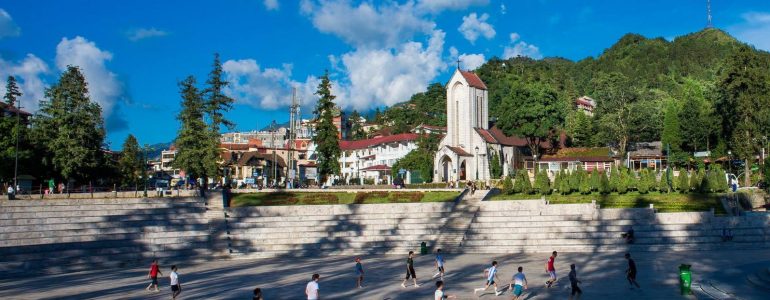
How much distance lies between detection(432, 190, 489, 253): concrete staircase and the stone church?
24044 mm

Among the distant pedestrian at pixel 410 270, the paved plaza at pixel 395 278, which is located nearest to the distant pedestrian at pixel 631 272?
the paved plaza at pixel 395 278

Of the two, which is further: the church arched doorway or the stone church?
the church arched doorway

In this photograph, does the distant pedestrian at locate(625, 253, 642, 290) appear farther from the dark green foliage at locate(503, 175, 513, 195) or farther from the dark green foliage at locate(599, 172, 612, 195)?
the dark green foliage at locate(503, 175, 513, 195)

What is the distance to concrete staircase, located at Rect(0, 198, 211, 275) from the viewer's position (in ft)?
105

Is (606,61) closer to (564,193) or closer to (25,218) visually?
(564,193)

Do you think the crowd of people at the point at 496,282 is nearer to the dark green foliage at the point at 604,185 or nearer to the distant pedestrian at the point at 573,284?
the distant pedestrian at the point at 573,284

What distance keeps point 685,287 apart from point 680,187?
27.9m

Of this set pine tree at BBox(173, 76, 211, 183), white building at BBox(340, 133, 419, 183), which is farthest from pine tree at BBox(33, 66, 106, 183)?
white building at BBox(340, 133, 419, 183)

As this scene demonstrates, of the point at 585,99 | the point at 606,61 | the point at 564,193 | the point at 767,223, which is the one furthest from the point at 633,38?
the point at 767,223

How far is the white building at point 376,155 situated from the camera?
88188mm

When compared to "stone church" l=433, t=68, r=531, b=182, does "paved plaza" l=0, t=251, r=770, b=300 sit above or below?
below

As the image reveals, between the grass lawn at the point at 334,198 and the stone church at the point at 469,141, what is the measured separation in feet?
60.5

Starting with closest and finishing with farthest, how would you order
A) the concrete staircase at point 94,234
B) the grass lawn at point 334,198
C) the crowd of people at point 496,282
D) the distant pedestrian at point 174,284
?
the crowd of people at point 496,282
the distant pedestrian at point 174,284
the concrete staircase at point 94,234
the grass lawn at point 334,198

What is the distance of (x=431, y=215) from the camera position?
39844mm
